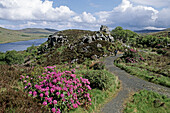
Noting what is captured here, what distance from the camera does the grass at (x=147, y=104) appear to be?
22.0 ft

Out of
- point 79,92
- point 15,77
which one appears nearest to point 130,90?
point 79,92

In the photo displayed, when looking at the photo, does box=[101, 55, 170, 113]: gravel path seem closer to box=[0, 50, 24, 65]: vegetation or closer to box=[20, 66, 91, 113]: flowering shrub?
box=[20, 66, 91, 113]: flowering shrub

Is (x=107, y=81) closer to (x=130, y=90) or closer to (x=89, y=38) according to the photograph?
(x=130, y=90)

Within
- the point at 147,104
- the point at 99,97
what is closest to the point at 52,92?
the point at 99,97

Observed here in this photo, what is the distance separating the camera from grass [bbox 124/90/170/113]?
6704 mm

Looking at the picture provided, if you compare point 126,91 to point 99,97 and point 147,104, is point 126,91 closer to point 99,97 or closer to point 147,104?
point 147,104

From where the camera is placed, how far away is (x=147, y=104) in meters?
7.29

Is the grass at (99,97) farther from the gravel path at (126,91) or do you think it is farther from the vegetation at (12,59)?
the vegetation at (12,59)

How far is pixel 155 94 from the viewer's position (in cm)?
845

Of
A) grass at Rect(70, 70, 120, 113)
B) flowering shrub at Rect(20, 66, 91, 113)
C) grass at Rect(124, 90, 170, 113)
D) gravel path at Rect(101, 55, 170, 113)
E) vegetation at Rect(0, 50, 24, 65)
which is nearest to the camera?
flowering shrub at Rect(20, 66, 91, 113)

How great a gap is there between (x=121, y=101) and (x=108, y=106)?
1.26 metres

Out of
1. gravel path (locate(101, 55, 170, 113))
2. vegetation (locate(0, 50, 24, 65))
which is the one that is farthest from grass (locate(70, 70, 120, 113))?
vegetation (locate(0, 50, 24, 65))

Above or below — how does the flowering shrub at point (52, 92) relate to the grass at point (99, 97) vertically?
above

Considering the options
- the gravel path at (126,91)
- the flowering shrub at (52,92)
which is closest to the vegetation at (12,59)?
the flowering shrub at (52,92)
